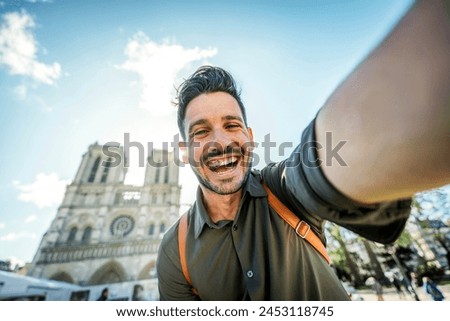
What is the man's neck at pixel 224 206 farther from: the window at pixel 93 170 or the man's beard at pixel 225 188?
the window at pixel 93 170

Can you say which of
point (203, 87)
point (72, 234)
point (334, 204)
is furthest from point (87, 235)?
point (334, 204)

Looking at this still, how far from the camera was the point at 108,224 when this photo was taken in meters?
18.0

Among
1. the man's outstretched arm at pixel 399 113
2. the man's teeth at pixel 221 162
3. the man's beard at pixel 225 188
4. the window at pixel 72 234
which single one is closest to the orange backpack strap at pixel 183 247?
the man's beard at pixel 225 188

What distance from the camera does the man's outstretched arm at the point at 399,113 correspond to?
0.26 m

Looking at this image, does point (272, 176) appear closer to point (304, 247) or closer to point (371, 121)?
point (304, 247)

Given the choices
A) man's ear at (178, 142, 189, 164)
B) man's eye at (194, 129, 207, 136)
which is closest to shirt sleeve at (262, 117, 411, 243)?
man's eye at (194, 129, 207, 136)

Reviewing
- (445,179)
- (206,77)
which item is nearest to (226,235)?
(445,179)

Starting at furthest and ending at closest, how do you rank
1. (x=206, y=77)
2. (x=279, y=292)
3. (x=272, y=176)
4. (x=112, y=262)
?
1. (x=112, y=262)
2. (x=206, y=77)
3. (x=272, y=176)
4. (x=279, y=292)

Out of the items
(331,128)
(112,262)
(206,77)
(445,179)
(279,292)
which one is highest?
(112,262)

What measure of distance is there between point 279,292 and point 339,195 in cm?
59

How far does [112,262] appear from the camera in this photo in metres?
15.9

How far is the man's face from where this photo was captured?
0.96 metres

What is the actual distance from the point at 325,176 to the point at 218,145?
2.21 feet

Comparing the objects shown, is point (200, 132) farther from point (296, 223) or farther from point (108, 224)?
point (108, 224)
